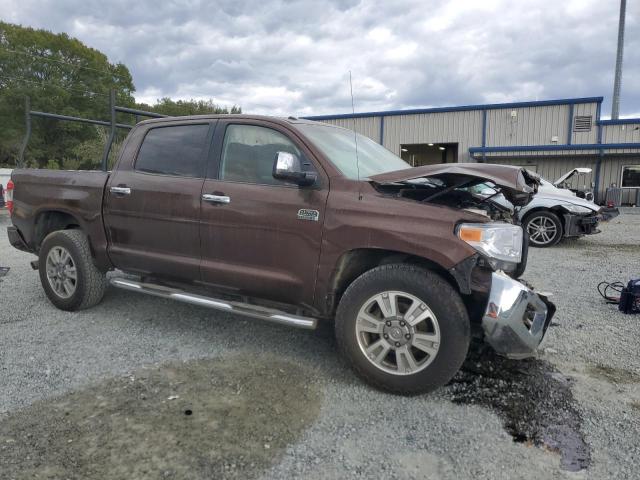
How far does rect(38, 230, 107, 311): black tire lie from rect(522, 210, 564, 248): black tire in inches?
297

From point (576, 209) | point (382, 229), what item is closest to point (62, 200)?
point (382, 229)

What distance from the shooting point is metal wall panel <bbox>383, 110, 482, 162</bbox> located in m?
22.6

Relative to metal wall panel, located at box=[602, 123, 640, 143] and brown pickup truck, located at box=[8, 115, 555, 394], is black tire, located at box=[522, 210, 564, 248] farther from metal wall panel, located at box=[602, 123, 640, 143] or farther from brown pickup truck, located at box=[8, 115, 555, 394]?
metal wall panel, located at box=[602, 123, 640, 143]

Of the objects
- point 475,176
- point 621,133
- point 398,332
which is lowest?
point 398,332

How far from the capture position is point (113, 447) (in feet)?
7.88

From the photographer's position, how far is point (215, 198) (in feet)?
11.7

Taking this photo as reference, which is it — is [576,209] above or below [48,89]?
below

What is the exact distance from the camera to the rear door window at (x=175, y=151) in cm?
385

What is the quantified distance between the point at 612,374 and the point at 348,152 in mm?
2540

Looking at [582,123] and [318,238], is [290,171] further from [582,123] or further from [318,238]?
[582,123]

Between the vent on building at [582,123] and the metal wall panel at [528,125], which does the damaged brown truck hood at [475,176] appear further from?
the vent on building at [582,123]

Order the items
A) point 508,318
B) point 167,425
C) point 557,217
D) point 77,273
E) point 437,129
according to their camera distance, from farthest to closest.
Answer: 1. point 437,129
2. point 557,217
3. point 77,273
4. point 508,318
5. point 167,425

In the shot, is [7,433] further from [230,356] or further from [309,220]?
[309,220]

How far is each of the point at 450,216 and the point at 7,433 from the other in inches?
110
